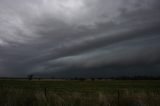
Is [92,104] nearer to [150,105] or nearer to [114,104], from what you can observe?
[114,104]

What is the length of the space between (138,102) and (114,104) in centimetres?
145

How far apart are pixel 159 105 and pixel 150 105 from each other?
537 mm

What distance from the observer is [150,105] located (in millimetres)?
13406

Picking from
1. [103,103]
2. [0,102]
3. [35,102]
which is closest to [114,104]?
[103,103]

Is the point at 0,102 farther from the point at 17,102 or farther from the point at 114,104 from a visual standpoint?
the point at 114,104

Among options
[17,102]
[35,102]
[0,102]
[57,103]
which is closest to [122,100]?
[57,103]

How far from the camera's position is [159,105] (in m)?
13.5

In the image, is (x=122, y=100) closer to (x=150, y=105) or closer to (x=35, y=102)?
(x=150, y=105)

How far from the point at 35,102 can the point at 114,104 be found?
4731mm

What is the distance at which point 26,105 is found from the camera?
525 inches

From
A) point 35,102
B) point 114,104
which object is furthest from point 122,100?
point 35,102

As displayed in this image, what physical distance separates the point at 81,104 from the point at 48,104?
6.31 ft

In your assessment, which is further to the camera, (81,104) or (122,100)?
(122,100)

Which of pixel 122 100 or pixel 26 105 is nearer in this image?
pixel 26 105
